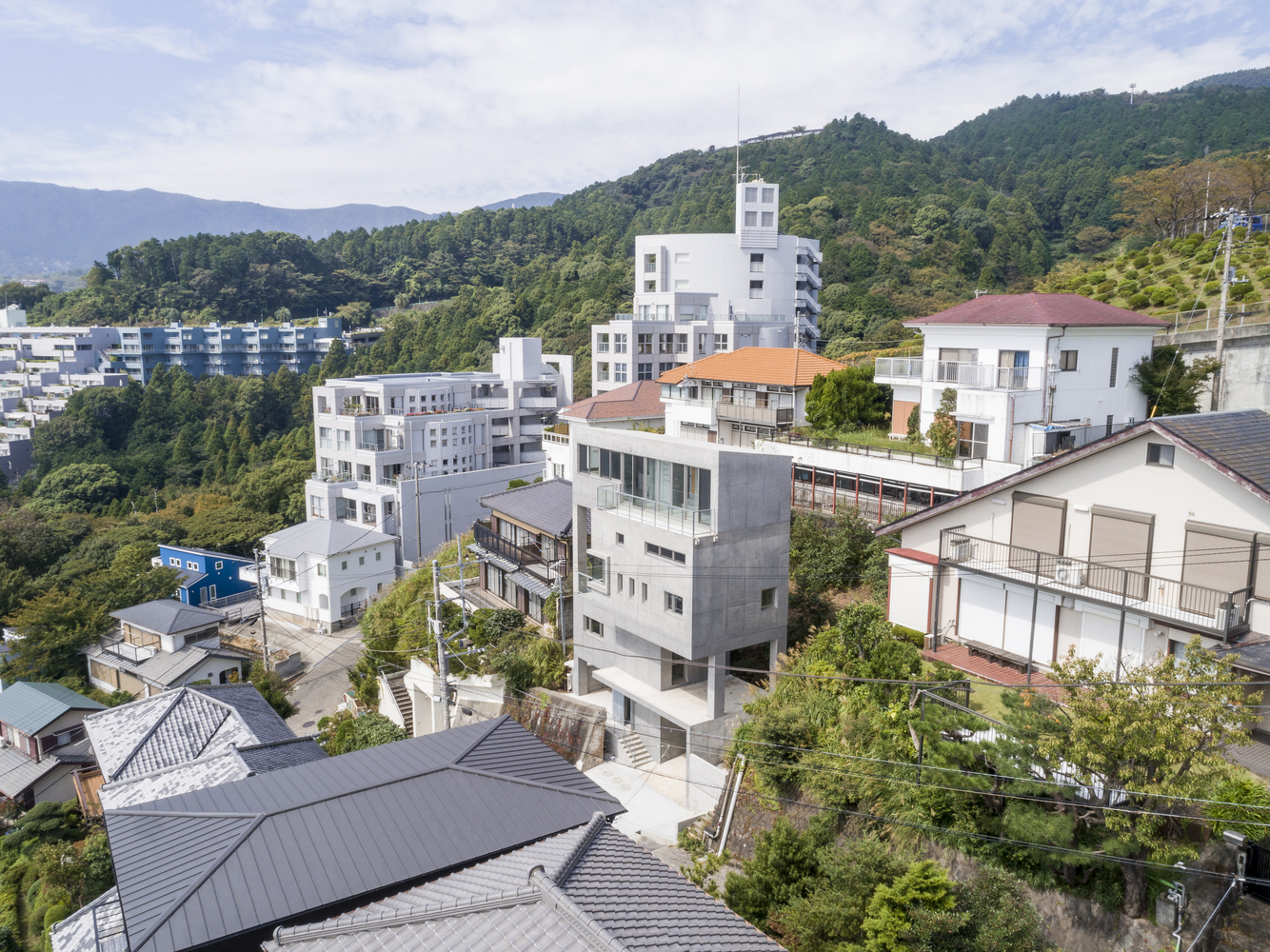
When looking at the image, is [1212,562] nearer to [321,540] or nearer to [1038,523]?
[1038,523]

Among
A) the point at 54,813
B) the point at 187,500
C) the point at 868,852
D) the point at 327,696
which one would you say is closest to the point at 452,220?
the point at 187,500

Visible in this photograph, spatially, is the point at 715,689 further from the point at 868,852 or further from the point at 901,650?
the point at 868,852

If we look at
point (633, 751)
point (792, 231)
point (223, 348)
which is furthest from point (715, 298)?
point (223, 348)

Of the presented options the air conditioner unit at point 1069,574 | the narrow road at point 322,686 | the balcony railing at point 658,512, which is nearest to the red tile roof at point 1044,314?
the air conditioner unit at point 1069,574

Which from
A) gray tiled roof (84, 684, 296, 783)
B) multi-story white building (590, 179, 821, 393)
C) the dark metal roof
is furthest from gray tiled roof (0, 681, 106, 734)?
multi-story white building (590, 179, 821, 393)

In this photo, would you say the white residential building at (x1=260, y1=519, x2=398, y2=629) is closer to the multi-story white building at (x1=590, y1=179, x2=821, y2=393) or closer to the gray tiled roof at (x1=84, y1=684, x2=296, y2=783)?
the multi-story white building at (x1=590, y1=179, x2=821, y2=393)
